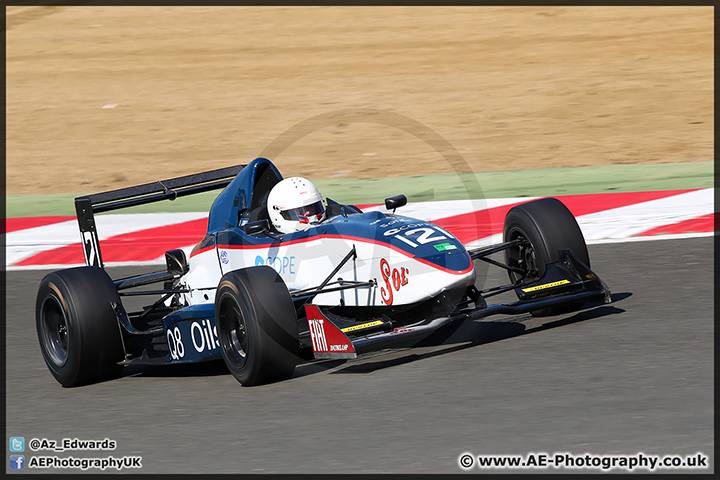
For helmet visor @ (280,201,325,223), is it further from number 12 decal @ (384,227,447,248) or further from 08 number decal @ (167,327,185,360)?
08 number decal @ (167,327,185,360)

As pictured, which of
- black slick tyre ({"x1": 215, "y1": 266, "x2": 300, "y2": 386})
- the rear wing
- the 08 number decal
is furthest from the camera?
the rear wing

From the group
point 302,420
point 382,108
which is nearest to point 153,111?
point 382,108

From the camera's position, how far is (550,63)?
19.0m

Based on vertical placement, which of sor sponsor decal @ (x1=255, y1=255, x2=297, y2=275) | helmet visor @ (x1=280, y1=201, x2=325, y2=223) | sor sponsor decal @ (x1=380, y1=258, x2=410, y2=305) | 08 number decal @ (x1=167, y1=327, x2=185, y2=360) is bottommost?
08 number decal @ (x1=167, y1=327, x2=185, y2=360)

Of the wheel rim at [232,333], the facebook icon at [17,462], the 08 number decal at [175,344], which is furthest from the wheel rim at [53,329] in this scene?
the facebook icon at [17,462]

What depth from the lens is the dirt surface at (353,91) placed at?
1544cm

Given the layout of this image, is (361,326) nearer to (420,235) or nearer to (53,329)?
(420,235)

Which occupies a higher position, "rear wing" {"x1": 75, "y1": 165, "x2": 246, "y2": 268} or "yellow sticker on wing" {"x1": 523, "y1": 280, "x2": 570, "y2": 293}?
"rear wing" {"x1": 75, "y1": 165, "x2": 246, "y2": 268}

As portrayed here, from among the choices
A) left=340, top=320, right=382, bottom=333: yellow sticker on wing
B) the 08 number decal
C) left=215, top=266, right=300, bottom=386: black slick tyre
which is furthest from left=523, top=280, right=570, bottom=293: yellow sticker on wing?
the 08 number decal

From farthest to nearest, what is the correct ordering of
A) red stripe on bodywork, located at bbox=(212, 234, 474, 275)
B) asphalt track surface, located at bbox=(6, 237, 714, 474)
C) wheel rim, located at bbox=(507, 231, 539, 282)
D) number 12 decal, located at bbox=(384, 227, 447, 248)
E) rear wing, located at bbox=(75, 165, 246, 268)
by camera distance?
rear wing, located at bbox=(75, 165, 246, 268)
wheel rim, located at bbox=(507, 231, 539, 282)
number 12 decal, located at bbox=(384, 227, 447, 248)
red stripe on bodywork, located at bbox=(212, 234, 474, 275)
asphalt track surface, located at bbox=(6, 237, 714, 474)

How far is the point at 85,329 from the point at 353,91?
39.1 ft

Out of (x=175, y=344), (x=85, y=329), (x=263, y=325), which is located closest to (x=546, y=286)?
(x=263, y=325)

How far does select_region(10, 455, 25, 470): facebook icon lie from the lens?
5.37 m

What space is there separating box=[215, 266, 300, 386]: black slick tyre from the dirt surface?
795cm
